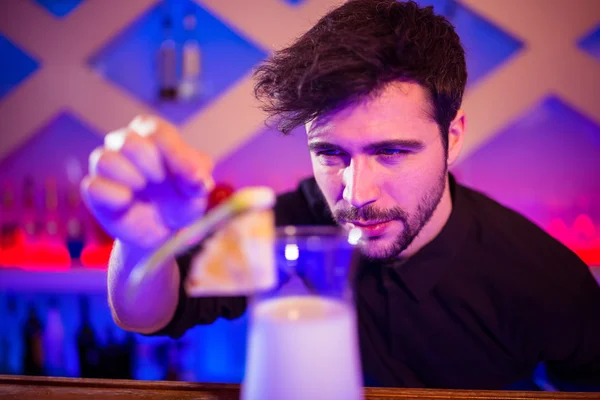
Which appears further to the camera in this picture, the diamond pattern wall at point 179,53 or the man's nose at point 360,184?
the diamond pattern wall at point 179,53

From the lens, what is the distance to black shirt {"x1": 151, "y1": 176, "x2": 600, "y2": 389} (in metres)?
1.39

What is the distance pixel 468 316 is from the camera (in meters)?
1.42

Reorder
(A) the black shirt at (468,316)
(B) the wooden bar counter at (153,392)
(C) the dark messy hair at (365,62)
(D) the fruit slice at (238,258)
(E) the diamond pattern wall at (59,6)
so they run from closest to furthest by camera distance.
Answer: (D) the fruit slice at (238,258) < (B) the wooden bar counter at (153,392) < (C) the dark messy hair at (365,62) < (A) the black shirt at (468,316) < (E) the diamond pattern wall at (59,6)

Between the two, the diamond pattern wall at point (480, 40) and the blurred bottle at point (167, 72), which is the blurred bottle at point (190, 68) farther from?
the diamond pattern wall at point (480, 40)

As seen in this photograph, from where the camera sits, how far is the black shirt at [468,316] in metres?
1.39

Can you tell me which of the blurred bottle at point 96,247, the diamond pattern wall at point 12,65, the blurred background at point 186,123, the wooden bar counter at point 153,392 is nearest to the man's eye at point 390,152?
the wooden bar counter at point 153,392

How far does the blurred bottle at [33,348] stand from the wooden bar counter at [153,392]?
164 centimetres

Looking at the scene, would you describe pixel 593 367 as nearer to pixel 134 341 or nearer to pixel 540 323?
pixel 540 323

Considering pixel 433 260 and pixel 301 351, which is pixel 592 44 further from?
pixel 301 351

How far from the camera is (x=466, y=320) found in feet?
4.65

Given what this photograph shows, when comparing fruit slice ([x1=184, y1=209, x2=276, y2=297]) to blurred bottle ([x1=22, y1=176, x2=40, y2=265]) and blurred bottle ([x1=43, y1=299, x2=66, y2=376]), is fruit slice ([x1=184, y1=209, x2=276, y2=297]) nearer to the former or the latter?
blurred bottle ([x1=22, y1=176, x2=40, y2=265])

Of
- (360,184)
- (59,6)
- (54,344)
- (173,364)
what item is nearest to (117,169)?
(360,184)

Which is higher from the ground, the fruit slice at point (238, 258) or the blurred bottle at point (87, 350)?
the fruit slice at point (238, 258)

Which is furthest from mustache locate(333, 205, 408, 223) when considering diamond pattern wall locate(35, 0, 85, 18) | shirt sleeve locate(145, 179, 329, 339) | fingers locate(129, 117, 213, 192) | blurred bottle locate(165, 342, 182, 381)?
diamond pattern wall locate(35, 0, 85, 18)
